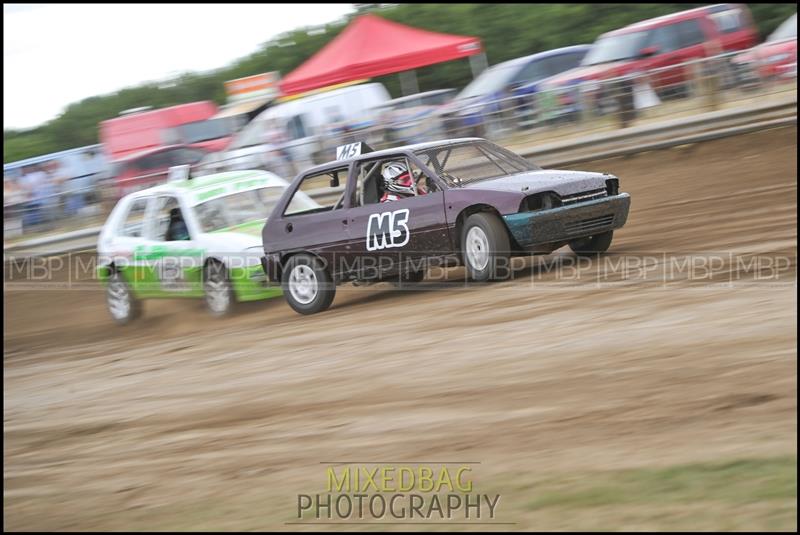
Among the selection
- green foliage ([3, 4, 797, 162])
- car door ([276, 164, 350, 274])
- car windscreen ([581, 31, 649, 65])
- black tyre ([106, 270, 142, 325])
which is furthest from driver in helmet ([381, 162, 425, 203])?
green foliage ([3, 4, 797, 162])

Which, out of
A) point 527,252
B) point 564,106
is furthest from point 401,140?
point 527,252

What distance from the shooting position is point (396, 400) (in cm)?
645

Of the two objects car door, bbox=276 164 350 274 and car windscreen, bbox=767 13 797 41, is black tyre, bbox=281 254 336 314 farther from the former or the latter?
car windscreen, bbox=767 13 797 41

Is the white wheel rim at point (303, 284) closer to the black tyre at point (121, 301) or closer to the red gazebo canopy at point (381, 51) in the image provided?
the black tyre at point (121, 301)

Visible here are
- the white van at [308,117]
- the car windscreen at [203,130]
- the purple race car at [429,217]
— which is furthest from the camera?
the car windscreen at [203,130]

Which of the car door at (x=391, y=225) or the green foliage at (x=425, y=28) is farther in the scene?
the green foliage at (x=425, y=28)

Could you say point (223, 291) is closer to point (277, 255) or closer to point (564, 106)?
point (277, 255)

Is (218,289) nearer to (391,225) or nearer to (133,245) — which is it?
(133,245)

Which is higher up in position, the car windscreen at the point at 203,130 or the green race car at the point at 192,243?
the car windscreen at the point at 203,130

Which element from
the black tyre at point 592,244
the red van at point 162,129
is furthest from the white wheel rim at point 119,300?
the red van at point 162,129

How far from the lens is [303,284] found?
1034 centimetres

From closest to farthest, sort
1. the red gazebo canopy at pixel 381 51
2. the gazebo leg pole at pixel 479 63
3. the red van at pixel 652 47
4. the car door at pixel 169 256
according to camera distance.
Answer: the car door at pixel 169 256
the red van at pixel 652 47
the red gazebo canopy at pixel 381 51
the gazebo leg pole at pixel 479 63

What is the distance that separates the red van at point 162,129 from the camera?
23.5m

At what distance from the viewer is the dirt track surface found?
4930 millimetres
